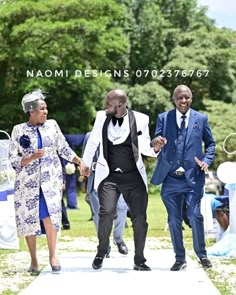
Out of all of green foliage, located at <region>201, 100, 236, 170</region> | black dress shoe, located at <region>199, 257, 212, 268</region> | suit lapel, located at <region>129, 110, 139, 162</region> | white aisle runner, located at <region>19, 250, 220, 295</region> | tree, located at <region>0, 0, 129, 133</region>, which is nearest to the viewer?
white aisle runner, located at <region>19, 250, 220, 295</region>

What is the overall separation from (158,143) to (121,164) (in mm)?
490

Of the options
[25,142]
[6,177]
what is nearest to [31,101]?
[25,142]

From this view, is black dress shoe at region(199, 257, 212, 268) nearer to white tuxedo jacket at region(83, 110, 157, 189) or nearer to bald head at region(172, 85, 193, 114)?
white tuxedo jacket at region(83, 110, 157, 189)

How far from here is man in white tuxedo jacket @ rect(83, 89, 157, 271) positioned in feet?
26.1

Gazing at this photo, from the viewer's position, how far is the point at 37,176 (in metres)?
7.97

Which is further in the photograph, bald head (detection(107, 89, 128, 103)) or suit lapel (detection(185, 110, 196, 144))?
suit lapel (detection(185, 110, 196, 144))

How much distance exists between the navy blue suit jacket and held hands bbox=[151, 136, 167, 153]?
0.24m

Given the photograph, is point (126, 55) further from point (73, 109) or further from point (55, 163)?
point (55, 163)

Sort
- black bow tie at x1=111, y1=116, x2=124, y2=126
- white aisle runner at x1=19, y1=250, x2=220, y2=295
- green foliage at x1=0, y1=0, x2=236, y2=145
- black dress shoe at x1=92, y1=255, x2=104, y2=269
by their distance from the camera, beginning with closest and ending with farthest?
white aisle runner at x1=19, y1=250, x2=220, y2=295, black bow tie at x1=111, y1=116, x2=124, y2=126, black dress shoe at x1=92, y1=255, x2=104, y2=269, green foliage at x1=0, y1=0, x2=236, y2=145

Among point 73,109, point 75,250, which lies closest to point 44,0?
point 73,109

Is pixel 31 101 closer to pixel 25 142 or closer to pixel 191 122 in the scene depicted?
pixel 25 142

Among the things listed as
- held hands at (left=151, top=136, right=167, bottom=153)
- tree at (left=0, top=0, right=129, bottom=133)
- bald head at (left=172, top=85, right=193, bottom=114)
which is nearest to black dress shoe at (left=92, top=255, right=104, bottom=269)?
held hands at (left=151, top=136, right=167, bottom=153)

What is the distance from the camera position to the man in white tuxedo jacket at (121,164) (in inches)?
313

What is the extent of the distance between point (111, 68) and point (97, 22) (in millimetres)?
5721
